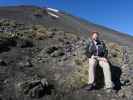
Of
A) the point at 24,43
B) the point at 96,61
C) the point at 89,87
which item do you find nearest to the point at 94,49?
the point at 96,61

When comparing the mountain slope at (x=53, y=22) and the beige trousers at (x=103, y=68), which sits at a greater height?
the mountain slope at (x=53, y=22)

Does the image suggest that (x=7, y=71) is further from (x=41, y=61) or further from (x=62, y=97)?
(x=62, y=97)

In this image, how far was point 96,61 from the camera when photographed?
1302cm

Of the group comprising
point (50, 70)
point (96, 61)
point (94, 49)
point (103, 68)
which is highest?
point (94, 49)

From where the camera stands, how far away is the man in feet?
41.2

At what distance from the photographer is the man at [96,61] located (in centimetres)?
1256

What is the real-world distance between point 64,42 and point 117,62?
4.99 m

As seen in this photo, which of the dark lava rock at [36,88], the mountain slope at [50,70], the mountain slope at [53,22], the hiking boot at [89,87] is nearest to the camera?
the dark lava rock at [36,88]

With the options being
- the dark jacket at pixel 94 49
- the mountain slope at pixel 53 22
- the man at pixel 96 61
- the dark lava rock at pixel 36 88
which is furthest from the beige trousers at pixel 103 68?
the mountain slope at pixel 53 22

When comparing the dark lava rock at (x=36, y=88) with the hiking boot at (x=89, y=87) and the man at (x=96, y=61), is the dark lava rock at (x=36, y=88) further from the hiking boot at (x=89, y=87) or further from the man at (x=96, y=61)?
the man at (x=96, y=61)

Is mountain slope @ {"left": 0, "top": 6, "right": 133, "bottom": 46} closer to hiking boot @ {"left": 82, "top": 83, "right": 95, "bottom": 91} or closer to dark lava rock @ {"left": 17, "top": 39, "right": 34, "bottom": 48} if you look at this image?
dark lava rock @ {"left": 17, "top": 39, "right": 34, "bottom": 48}

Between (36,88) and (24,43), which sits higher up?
(24,43)

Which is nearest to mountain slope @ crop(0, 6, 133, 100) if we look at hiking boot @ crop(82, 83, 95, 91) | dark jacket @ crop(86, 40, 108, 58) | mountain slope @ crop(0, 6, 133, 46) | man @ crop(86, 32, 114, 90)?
hiking boot @ crop(82, 83, 95, 91)

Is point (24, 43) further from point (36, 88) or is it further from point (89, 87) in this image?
point (89, 87)
